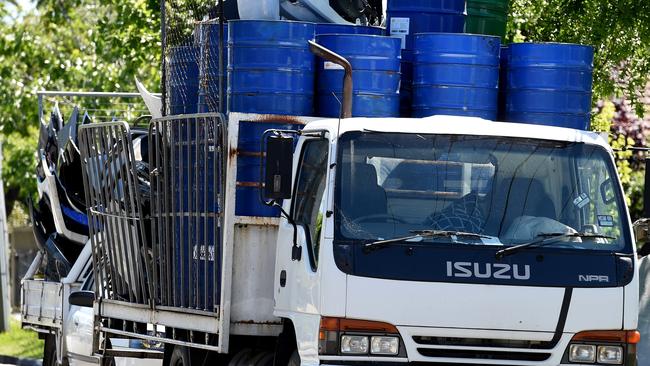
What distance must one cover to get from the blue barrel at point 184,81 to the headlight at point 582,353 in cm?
402

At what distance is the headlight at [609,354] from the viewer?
8.41 meters

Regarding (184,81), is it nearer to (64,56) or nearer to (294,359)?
(294,359)

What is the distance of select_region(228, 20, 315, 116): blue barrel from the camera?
9859 millimetres

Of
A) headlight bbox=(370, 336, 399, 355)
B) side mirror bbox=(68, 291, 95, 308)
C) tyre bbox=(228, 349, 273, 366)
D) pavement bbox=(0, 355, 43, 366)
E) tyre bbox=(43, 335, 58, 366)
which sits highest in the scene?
headlight bbox=(370, 336, 399, 355)

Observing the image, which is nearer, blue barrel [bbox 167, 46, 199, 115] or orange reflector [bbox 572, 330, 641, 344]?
orange reflector [bbox 572, 330, 641, 344]

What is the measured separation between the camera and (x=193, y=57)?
11.2 meters

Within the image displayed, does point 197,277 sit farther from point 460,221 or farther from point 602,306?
point 602,306

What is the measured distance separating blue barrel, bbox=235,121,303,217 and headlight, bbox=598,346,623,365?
2385mm

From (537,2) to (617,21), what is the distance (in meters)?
1.57

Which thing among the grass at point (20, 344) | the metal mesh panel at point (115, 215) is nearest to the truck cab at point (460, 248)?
the metal mesh panel at point (115, 215)

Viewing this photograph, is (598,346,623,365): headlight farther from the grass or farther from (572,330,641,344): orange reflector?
the grass

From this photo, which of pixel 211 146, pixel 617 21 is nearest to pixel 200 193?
pixel 211 146

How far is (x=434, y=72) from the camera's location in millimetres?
9969

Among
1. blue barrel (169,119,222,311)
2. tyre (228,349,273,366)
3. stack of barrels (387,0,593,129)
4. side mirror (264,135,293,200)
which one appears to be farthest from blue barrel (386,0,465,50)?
tyre (228,349,273,366)
